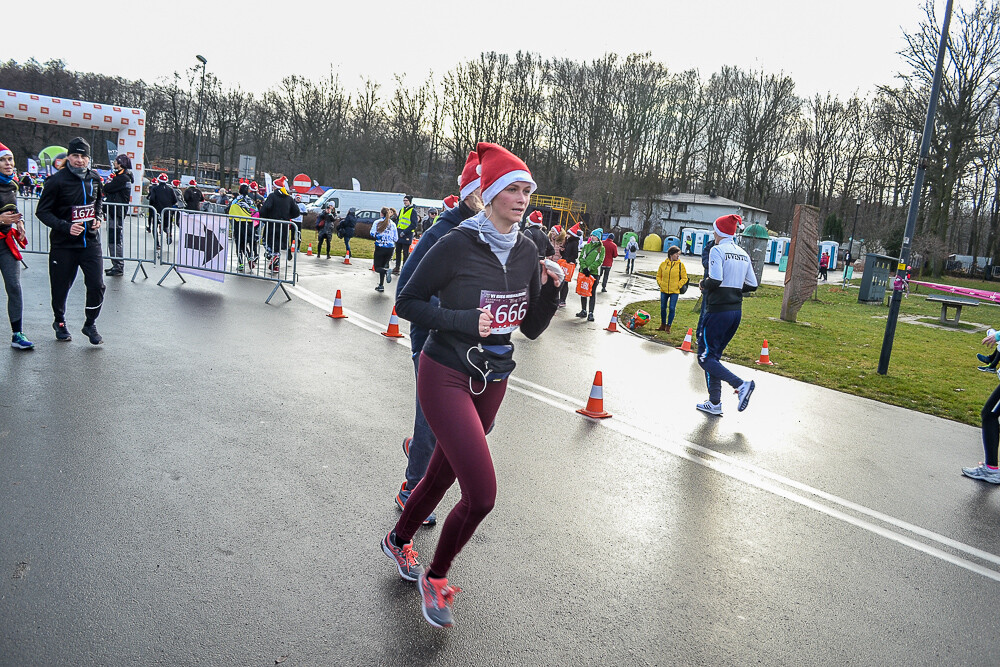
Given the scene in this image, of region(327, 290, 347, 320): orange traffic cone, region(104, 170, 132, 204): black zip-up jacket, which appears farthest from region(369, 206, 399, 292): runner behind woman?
region(104, 170, 132, 204): black zip-up jacket

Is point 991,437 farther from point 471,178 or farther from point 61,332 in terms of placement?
point 61,332

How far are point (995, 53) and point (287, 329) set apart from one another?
43.1 meters

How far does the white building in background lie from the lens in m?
70.4

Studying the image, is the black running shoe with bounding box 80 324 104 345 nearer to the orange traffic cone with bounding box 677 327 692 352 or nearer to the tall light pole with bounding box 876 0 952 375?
the orange traffic cone with bounding box 677 327 692 352

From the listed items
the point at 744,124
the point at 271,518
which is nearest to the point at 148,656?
the point at 271,518

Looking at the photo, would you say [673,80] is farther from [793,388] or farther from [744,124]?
[793,388]

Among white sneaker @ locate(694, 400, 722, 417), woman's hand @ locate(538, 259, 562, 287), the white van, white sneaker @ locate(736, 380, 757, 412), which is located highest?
the white van

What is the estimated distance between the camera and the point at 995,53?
37.7 meters

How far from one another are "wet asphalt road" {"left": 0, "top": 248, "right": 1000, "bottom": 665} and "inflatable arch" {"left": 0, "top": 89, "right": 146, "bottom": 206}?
85.3 ft

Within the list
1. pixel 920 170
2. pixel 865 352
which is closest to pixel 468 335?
pixel 920 170

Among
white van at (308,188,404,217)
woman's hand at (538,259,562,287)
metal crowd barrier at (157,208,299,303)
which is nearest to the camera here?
woman's hand at (538,259,562,287)

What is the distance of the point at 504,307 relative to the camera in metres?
3.29

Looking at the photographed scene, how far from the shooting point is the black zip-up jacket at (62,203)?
742cm

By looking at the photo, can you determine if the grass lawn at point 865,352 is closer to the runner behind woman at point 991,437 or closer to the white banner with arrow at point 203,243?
the runner behind woman at point 991,437
